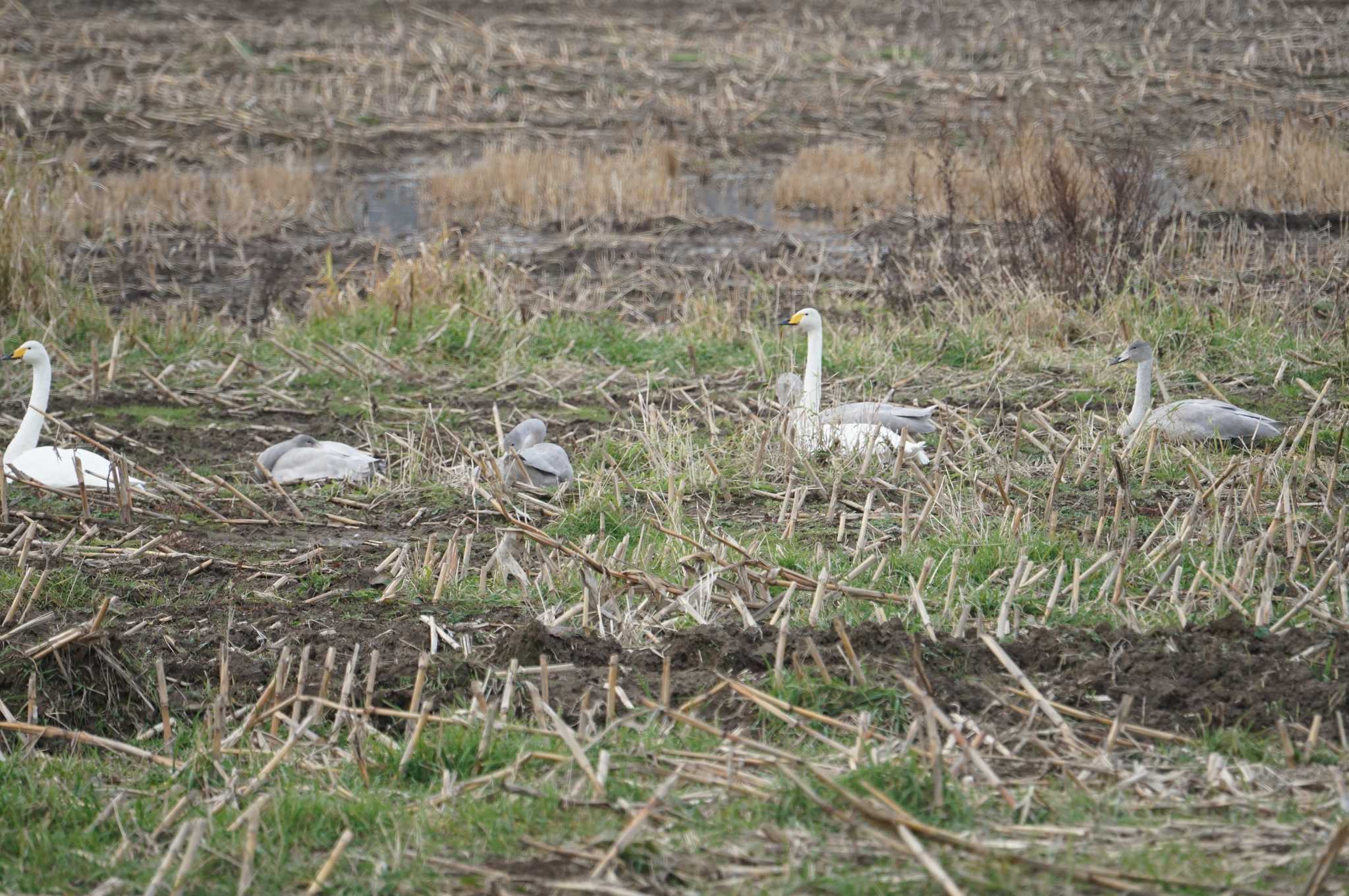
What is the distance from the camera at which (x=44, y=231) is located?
10000 millimetres

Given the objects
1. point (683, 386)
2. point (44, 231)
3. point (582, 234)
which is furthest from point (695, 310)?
point (44, 231)

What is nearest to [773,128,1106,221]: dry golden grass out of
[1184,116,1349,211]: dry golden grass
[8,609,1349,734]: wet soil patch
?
[1184,116,1349,211]: dry golden grass

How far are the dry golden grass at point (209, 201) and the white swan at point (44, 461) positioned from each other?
6.41m

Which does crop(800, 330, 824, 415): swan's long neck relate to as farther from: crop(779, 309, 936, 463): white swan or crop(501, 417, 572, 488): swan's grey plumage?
crop(501, 417, 572, 488): swan's grey plumage

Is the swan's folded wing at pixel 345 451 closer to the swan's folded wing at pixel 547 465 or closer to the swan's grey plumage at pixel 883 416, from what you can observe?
the swan's folded wing at pixel 547 465

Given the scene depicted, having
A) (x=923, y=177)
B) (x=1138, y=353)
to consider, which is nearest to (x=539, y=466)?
(x=1138, y=353)

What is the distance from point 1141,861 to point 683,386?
18.7ft

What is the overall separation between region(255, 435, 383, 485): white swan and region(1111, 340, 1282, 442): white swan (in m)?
3.78

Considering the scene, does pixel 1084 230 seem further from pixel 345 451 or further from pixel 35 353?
pixel 35 353

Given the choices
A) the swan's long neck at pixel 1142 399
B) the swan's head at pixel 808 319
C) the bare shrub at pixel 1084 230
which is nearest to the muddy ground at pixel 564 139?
the bare shrub at pixel 1084 230

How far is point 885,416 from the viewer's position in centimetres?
693

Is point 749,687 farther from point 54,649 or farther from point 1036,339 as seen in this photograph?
point 1036,339

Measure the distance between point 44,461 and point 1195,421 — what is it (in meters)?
5.66

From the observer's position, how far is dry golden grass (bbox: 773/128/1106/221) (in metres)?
11.6
